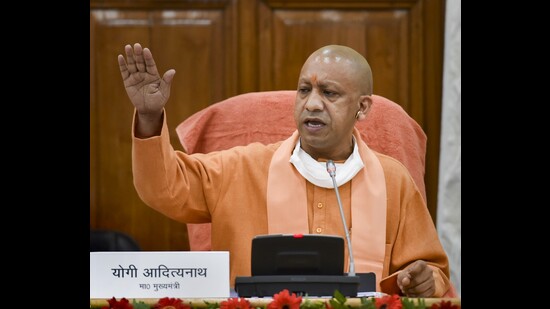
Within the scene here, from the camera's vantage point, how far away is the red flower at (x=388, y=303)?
1876 millimetres

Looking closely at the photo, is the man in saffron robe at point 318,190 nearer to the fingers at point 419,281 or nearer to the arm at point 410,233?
the arm at point 410,233

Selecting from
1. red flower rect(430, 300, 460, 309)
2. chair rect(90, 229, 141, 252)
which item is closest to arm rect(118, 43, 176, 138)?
red flower rect(430, 300, 460, 309)

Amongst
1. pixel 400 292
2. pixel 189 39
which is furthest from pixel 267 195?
pixel 189 39

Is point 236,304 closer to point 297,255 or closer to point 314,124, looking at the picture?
point 297,255

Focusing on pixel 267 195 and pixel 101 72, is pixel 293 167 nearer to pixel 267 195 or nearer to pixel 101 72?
pixel 267 195

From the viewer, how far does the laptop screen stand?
6.67ft

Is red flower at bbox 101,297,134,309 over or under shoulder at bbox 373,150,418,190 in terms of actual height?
under

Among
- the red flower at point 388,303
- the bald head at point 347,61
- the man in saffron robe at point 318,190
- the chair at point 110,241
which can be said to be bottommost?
the red flower at point 388,303

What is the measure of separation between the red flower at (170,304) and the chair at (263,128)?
49.6 inches

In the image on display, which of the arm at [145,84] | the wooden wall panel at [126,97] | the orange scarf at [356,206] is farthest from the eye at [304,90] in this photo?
the wooden wall panel at [126,97]

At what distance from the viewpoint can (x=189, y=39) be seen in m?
3.96

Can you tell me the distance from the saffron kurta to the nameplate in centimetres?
65

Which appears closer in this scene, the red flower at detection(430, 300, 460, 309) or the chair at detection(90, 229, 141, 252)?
the red flower at detection(430, 300, 460, 309)

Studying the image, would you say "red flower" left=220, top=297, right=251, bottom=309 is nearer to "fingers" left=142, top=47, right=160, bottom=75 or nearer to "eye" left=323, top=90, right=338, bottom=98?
"fingers" left=142, top=47, right=160, bottom=75
